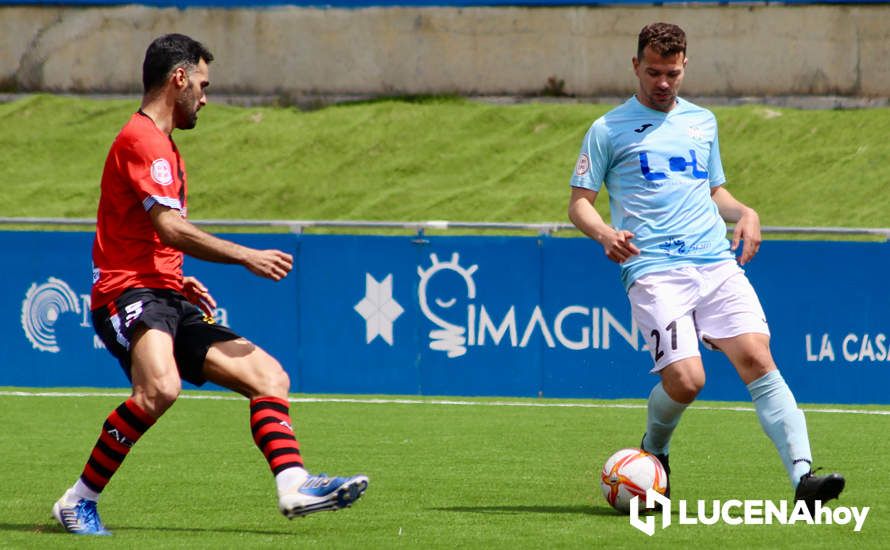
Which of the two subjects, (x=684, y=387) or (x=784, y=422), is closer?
(x=784, y=422)

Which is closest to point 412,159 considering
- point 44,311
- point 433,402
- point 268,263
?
point 44,311

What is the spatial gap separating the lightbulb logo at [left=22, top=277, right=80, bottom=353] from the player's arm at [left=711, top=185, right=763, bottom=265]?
838 centimetres

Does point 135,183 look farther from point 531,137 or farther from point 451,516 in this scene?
point 531,137

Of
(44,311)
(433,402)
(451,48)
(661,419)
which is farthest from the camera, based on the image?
(451,48)

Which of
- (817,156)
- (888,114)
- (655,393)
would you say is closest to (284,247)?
(655,393)

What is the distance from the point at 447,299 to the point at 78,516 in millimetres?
7557

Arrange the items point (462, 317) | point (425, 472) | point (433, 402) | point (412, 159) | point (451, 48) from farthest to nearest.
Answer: point (451, 48), point (412, 159), point (462, 317), point (433, 402), point (425, 472)

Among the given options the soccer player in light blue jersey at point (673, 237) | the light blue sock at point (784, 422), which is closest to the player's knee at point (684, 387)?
the soccer player in light blue jersey at point (673, 237)

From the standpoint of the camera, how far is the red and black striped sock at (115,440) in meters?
6.65

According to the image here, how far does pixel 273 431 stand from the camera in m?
6.51

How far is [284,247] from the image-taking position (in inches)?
564

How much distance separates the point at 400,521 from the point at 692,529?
4.25 feet

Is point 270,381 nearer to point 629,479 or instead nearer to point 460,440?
point 629,479

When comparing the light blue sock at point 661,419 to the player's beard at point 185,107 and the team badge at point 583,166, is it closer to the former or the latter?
the team badge at point 583,166
